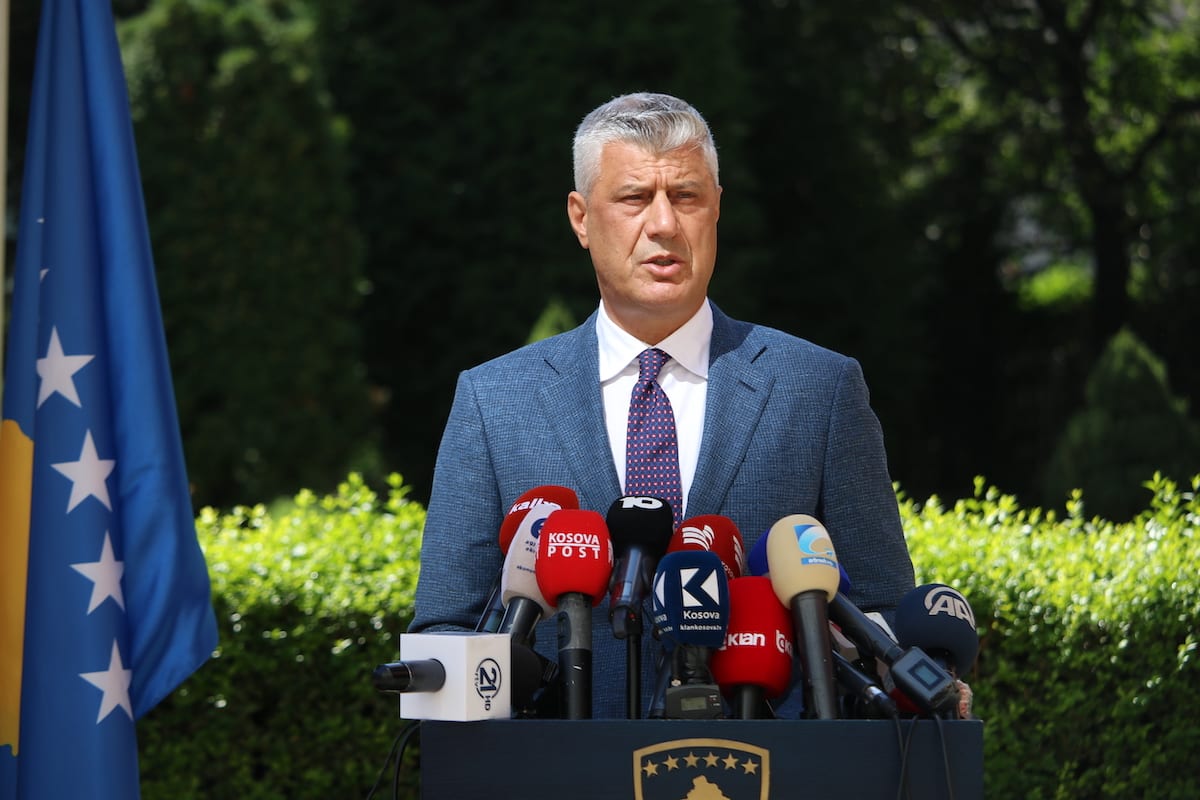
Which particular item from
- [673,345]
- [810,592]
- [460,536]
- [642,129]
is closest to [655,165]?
[642,129]

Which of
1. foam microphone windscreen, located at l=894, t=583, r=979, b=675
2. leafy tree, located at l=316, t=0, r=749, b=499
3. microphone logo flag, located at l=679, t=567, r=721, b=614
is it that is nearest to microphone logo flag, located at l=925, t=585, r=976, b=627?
foam microphone windscreen, located at l=894, t=583, r=979, b=675

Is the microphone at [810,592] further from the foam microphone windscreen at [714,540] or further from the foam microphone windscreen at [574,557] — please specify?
the foam microphone windscreen at [574,557]

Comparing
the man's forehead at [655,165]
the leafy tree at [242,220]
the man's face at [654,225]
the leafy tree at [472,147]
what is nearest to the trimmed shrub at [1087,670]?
the man's face at [654,225]

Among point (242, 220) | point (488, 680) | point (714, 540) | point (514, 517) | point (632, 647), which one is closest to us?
point (488, 680)

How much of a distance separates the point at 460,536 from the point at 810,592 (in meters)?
0.81

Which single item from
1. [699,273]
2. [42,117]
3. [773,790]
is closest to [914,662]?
[773,790]

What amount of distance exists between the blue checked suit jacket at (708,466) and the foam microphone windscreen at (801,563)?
20.2 inches

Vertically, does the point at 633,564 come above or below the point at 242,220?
below

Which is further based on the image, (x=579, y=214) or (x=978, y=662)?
(x=978, y=662)

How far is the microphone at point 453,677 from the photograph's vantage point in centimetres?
223

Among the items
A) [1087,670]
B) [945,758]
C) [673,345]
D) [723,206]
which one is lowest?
[945,758]

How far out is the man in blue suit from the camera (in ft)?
9.48

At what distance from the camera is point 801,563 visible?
2346 millimetres

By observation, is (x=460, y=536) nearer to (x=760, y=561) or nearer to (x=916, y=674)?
(x=760, y=561)
